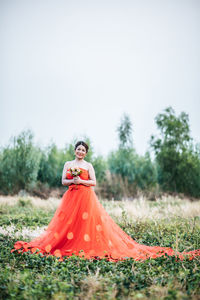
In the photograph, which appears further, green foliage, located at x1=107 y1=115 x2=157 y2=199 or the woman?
green foliage, located at x1=107 y1=115 x2=157 y2=199

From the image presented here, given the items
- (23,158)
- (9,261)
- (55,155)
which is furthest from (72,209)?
(55,155)

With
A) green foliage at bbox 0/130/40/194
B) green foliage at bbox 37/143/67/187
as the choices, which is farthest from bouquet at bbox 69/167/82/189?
green foliage at bbox 37/143/67/187

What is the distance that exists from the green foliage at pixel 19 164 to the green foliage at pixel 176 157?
373 inches

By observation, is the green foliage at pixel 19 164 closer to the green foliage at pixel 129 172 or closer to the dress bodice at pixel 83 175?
the green foliage at pixel 129 172

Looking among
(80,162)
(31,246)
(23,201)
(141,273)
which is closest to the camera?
(141,273)

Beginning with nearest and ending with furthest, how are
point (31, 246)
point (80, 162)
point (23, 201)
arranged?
point (31, 246) < point (80, 162) < point (23, 201)

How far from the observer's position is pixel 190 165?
1817 centimetres

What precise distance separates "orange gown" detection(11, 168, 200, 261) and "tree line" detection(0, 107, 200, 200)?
39.3 feet

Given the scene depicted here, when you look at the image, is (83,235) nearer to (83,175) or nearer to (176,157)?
(83,175)

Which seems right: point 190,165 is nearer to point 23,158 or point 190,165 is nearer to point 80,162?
point 23,158

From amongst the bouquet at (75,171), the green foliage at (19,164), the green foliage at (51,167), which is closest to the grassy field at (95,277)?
the bouquet at (75,171)

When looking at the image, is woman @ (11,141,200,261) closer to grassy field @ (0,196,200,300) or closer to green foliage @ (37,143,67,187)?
grassy field @ (0,196,200,300)

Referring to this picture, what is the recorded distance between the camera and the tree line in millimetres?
16625

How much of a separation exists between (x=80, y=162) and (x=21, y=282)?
2.93 m
